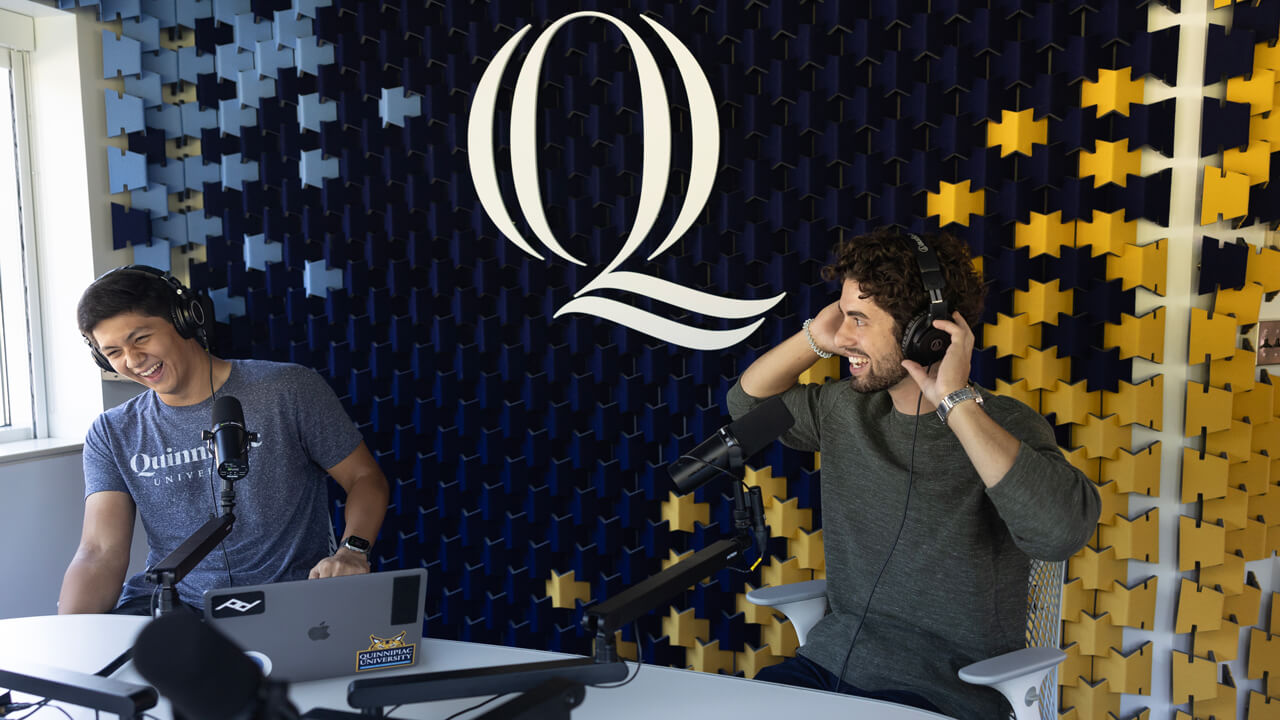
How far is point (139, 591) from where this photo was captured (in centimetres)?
190

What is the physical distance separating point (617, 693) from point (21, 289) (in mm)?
2419

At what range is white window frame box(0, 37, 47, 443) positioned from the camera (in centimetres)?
249

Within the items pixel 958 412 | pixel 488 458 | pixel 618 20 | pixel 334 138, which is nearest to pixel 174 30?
pixel 334 138

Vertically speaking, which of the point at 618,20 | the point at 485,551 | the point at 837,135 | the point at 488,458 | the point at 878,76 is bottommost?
the point at 485,551

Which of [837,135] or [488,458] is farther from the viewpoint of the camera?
[488,458]

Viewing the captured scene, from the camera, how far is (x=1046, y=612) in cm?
158

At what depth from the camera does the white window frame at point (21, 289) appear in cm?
249

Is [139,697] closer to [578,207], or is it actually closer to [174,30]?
[578,207]

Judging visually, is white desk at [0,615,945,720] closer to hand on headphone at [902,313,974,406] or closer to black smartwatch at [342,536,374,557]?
black smartwatch at [342,536,374,557]

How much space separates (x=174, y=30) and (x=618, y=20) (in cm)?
146

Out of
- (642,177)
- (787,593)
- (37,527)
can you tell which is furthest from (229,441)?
(37,527)

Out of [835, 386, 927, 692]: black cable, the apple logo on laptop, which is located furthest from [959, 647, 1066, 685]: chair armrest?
the apple logo on laptop

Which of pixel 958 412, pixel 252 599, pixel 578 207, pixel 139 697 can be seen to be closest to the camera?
pixel 139 697

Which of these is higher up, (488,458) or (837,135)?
(837,135)
